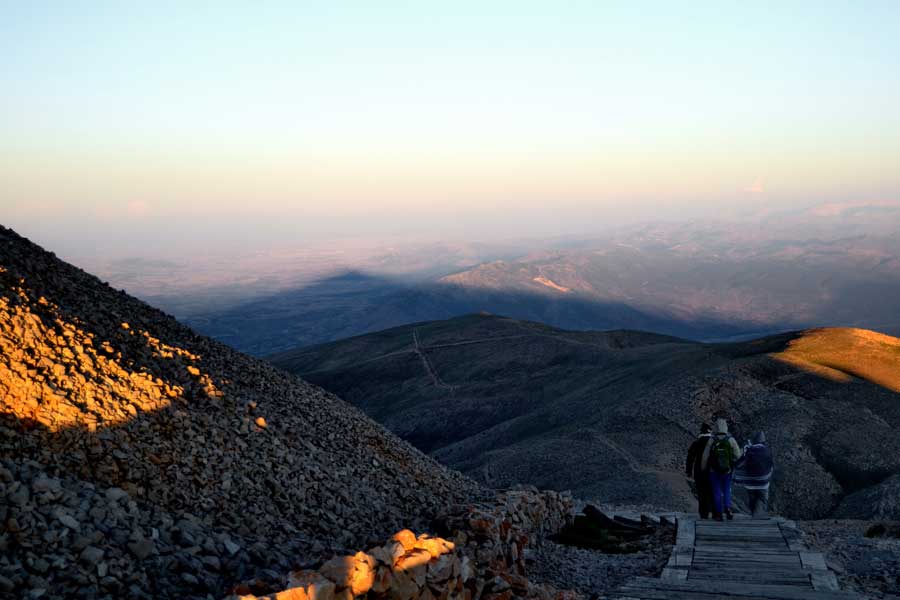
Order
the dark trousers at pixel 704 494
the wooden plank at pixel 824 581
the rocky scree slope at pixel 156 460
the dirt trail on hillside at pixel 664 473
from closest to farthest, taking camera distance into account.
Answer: the rocky scree slope at pixel 156 460
the wooden plank at pixel 824 581
the dark trousers at pixel 704 494
the dirt trail on hillside at pixel 664 473

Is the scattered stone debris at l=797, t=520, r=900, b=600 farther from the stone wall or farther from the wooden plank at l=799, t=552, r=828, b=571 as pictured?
the stone wall

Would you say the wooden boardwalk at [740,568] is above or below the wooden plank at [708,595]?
below

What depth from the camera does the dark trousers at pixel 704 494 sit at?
17125 mm

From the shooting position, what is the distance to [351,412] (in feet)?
62.2

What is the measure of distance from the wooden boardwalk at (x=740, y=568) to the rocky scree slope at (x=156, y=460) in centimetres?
414

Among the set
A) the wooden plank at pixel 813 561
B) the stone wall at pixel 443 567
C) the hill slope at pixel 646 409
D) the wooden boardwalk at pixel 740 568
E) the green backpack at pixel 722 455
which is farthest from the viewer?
the hill slope at pixel 646 409

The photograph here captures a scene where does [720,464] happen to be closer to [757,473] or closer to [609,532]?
[757,473]

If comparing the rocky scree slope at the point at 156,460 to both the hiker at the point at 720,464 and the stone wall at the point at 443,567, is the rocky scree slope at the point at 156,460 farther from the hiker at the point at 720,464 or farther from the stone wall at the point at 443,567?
the hiker at the point at 720,464

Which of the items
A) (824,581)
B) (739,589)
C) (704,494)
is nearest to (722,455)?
(704,494)

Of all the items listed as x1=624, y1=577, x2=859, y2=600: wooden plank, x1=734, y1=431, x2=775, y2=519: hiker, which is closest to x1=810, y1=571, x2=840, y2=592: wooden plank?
→ x1=624, y1=577, x2=859, y2=600: wooden plank

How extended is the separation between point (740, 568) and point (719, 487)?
4.08m

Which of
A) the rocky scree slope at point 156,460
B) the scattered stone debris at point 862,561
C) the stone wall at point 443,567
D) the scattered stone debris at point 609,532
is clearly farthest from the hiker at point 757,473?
the rocky scree slope at point 156,460

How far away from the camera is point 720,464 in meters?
17.0

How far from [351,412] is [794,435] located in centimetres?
2658
